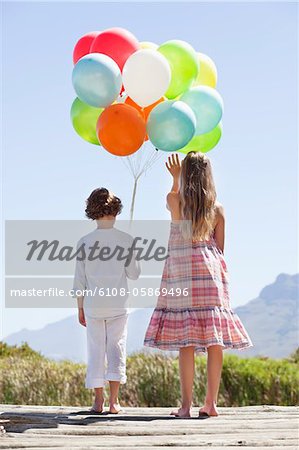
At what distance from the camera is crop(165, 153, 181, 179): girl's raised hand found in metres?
4.93

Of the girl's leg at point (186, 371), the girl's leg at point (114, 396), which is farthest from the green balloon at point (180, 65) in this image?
the girl's leg at point (114, 396)

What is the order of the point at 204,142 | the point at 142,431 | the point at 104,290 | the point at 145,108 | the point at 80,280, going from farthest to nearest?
the point at 204,142 < the point at 145,108 < the point at 80,280 < the point at 104,290 < the point at 142,431

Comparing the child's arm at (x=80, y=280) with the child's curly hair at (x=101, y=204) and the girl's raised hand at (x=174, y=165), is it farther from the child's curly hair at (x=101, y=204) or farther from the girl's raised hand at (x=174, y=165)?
the girl's raised hand at (x=174, y=165)

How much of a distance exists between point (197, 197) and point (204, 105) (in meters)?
0.69

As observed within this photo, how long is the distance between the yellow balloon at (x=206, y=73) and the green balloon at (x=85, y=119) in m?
0.77

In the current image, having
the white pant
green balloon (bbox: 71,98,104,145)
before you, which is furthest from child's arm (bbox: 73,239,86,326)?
green balloon (bbox: 71,98,104,145)

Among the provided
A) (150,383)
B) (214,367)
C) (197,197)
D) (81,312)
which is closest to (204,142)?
(197,197)

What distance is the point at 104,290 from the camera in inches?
A: 191

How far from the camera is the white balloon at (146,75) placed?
15.9 ft

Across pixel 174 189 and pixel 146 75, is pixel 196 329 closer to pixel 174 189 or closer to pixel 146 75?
pixel 174 189

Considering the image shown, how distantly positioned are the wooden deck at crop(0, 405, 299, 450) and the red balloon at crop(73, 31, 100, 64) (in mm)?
2587

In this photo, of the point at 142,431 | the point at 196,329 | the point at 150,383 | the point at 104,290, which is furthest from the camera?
the point at 150,383

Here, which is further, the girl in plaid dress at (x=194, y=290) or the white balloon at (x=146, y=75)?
the white balloon at (x=146, y=75)

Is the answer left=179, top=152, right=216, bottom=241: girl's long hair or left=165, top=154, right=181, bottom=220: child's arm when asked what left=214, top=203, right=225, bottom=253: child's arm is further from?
left=165, top=154, right=181, bottom=220: child's arm
